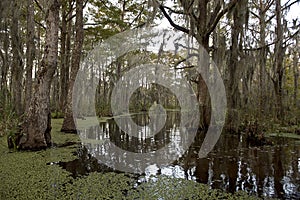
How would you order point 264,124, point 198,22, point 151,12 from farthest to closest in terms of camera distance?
point 198,22, point 151,12, point 264,124

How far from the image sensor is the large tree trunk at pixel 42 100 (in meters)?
4.68

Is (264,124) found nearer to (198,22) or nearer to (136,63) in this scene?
(198,22)

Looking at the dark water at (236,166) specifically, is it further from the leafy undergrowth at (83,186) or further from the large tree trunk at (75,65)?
the large tree trunk at (75,65)

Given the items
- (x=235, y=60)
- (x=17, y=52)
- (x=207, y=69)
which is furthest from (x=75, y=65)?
(x=235, y=60)

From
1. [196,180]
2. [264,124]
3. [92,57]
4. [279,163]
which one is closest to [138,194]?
[196,180]

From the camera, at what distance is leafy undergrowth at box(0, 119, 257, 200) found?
2.58 meters

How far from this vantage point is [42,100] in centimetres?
477

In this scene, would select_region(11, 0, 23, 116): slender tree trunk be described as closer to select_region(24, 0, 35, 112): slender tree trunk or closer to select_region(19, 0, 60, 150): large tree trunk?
select_region(24, 0, 35, 112): slender tree trunk

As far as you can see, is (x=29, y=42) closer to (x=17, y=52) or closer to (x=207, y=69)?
(x=17, y=52)

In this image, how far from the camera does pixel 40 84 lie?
474cm

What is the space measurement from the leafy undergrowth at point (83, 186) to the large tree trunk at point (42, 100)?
103 cm

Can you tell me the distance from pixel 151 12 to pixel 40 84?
11.7 feet

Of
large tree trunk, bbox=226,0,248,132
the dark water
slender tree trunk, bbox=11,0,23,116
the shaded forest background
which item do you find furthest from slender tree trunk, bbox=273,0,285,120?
slender tree trunk, bbox=11,0,23,116

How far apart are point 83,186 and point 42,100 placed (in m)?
2.48
